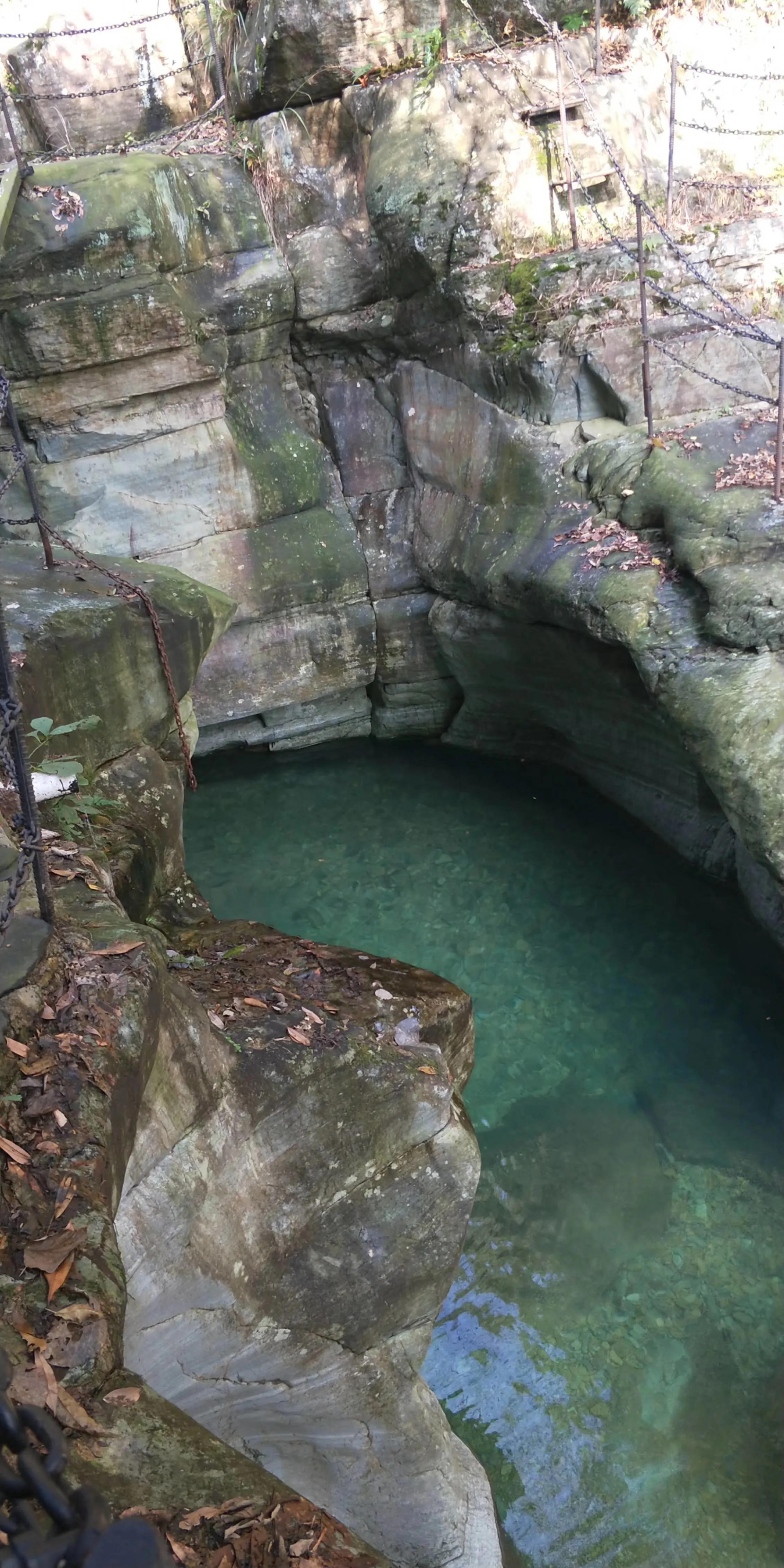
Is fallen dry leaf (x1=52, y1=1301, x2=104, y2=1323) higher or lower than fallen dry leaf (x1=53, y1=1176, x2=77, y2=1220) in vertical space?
lower

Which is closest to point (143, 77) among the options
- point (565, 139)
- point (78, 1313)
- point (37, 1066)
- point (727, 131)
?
point (565, 139)

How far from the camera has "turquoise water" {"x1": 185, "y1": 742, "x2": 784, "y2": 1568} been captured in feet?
16.5

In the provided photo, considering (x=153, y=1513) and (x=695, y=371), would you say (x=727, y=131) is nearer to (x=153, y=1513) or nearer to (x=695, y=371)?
(x=695, y=371)

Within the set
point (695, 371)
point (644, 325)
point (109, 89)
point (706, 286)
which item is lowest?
point (695, 371)

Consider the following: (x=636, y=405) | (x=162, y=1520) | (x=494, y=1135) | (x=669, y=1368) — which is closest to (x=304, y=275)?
(x=636, y=405)

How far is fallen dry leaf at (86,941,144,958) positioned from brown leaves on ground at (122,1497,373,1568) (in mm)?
1787

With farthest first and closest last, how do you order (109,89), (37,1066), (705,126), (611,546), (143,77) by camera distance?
(143,77) < (109,89) < (705,126) < (611,546) < (37,1066)

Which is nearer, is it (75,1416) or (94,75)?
(75,1416)

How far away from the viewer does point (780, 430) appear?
271 inches

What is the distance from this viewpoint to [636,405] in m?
8.78

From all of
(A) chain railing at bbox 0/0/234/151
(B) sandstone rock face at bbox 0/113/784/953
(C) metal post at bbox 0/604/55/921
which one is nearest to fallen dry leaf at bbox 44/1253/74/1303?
(C) metal post at bbox 0/604/55/921

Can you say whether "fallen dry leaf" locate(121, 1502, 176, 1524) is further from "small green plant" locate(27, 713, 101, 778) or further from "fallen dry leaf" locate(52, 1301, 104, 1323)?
"small green plant" locate(27, 713, 101, 778)

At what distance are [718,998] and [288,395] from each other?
7644mm

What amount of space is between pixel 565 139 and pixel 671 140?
995 millimetres
